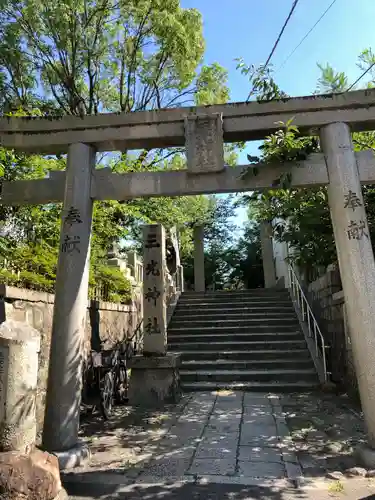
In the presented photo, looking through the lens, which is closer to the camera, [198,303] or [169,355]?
[169,355]

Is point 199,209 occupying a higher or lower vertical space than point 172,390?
higher

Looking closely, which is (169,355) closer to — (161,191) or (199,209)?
(161,191)

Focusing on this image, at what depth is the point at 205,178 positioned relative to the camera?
485 centimetres

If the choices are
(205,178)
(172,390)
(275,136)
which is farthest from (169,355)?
(275,136)

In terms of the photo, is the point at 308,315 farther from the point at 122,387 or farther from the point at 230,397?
the point at 122,387

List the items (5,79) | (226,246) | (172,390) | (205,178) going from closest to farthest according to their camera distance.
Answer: (205,178) < (172,390) < (5,79) < (226,246)

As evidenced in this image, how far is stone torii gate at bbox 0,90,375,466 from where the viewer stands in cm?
438

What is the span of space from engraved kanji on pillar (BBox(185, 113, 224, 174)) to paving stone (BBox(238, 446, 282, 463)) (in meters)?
3.39

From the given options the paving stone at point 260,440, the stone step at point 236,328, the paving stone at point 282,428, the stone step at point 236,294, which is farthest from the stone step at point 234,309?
the paving stone at point 260,440

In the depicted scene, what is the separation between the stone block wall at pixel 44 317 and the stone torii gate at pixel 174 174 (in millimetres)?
655

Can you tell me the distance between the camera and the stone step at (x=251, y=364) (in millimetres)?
8773

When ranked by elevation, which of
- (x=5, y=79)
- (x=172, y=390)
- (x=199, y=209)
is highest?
(x=5, y=79)

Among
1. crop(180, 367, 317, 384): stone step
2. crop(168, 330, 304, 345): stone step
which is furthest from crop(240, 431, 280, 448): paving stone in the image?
crop(168, 330, 304, 345): stone step

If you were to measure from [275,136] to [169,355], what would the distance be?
4.76 meters
